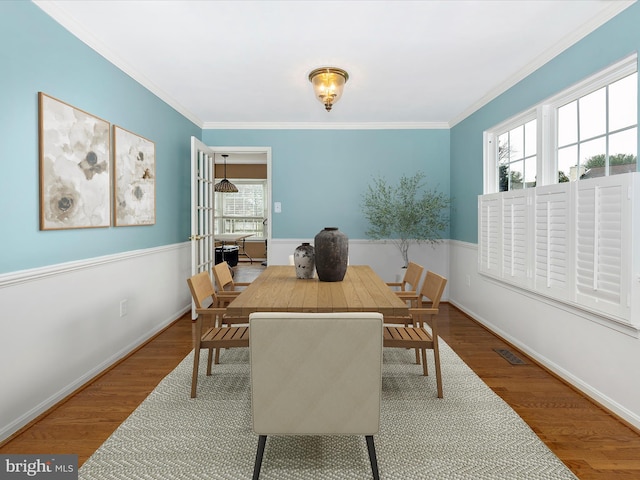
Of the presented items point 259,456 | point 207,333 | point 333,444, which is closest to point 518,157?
point 333,444

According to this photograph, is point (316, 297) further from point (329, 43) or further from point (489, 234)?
point (489, 234)

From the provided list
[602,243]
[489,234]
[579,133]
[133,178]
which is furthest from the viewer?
[489,234]

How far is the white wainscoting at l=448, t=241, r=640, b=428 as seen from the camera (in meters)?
2.13

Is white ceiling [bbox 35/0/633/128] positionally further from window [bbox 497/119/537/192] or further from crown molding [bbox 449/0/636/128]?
window [bbox 497/119/537/192]

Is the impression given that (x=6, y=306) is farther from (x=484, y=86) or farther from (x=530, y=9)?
(x=484, y=86)

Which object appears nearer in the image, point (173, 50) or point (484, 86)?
point (173, 50)

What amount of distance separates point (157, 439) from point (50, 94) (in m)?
2.07

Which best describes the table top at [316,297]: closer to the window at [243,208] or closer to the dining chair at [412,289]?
the dining chair at [412,289]

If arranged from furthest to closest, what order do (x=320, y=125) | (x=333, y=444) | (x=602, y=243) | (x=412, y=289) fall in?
(x=320, y=125), (x=412, y=289), (x=602, y=243), (x=333, y=444)

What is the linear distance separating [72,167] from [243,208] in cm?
766

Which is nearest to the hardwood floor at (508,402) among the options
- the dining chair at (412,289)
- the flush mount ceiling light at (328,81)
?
the dining chair at (412,289)

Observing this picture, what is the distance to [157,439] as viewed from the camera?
1.95m

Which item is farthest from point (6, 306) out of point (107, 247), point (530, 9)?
point (530, 9)

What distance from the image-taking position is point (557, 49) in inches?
109
